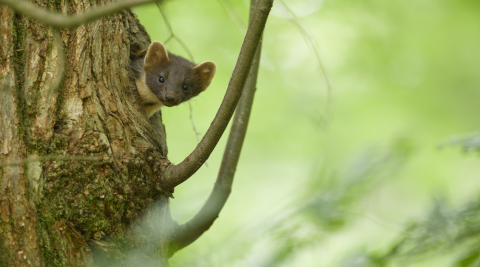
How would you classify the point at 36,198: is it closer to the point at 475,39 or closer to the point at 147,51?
the point at 147,51

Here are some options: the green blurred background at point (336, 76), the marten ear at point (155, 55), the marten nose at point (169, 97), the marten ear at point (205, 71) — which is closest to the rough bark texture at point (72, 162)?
the marten ear at point (155, 55)

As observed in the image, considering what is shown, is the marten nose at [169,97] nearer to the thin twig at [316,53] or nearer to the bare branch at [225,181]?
the bare branch at [225,181]

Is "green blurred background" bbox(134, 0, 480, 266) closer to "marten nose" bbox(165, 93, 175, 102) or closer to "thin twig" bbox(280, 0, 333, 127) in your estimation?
"marten nose" bbox(165, 93, 175, 102)

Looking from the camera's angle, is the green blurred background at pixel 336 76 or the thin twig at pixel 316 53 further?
the green blurred background at pixel 336 76

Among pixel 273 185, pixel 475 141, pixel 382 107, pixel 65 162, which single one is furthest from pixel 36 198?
pixel 382 107

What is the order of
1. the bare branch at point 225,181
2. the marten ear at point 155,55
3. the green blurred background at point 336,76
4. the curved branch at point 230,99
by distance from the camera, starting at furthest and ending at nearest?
1. the green blurred background at point 336,76
2. the marten ear at point 155,55
3. the bare branch at point 225,181
4. the curved branch at point 230,99

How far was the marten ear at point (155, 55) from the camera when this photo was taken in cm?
518

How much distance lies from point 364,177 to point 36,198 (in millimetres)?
2136

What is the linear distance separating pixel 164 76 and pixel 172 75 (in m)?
0.14

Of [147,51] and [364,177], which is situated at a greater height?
[147,51]

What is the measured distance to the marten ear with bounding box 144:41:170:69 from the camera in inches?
204

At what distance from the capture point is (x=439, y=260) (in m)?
1.50

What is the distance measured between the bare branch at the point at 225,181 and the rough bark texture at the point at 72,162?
0.79m

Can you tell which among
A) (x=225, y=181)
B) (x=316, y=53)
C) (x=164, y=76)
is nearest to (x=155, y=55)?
(x=164, y=76)
